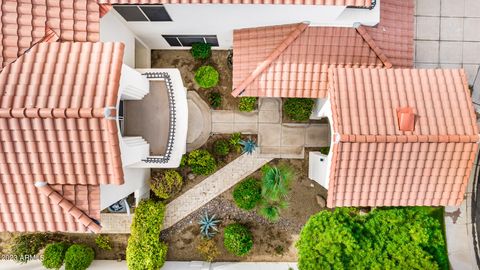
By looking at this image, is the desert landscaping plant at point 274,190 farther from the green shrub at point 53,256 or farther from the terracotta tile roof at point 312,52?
the green shrub at point 53,256

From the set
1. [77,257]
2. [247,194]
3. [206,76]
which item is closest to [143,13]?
[206,76]

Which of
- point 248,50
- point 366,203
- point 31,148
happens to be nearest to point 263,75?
point 248,50

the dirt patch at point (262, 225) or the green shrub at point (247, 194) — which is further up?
the green shrub at point (247, 194)

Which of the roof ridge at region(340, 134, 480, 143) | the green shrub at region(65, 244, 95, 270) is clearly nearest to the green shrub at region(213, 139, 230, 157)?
the roof ridge at region(340, 134, 480, 143)

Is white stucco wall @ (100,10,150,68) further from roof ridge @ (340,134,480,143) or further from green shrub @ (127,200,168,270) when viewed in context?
roof ridge @ (340,134,480,143)

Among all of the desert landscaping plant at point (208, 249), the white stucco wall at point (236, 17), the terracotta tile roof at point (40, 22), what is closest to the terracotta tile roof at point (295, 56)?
the white stucco wall at point (236, 17)

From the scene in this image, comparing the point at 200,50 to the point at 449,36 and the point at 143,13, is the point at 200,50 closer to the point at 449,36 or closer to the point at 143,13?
the point at 143,13
